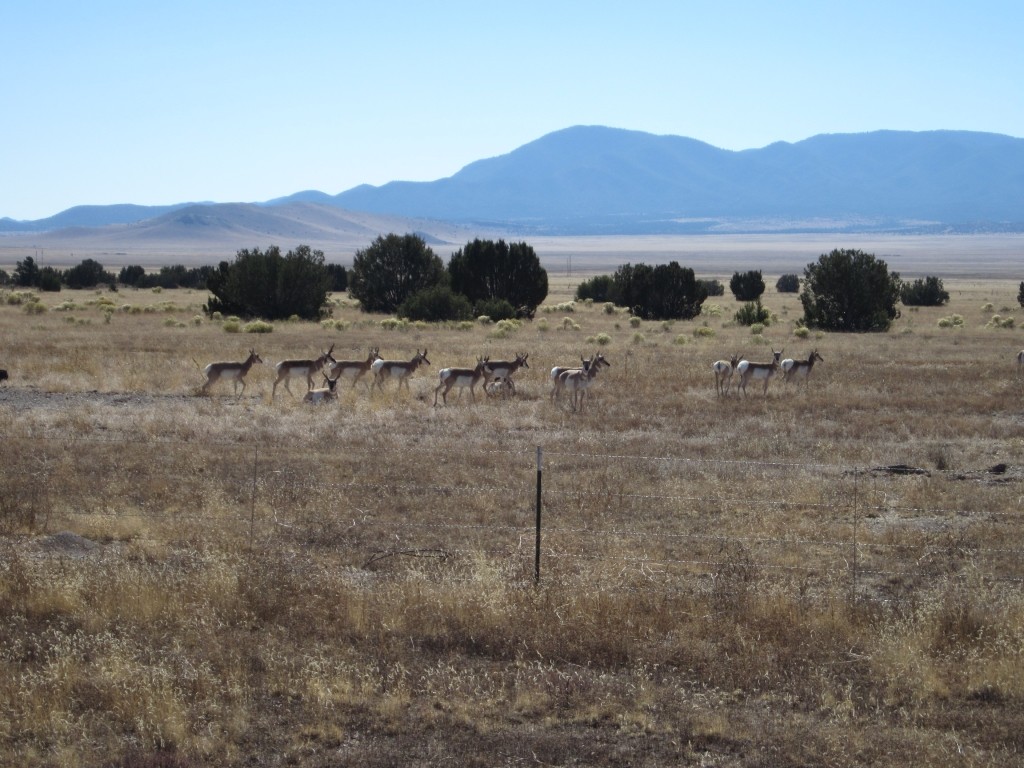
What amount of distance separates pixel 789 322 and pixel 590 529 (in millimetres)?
41912

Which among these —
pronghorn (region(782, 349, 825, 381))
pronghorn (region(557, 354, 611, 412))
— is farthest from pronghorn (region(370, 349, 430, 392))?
pronghorn (region(782, 349, 825, 381))

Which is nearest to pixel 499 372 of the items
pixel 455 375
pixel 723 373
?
pixel 455 375

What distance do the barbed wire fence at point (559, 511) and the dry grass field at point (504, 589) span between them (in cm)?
6

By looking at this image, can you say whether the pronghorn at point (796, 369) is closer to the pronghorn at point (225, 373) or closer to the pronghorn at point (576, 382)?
the pronghorn at point (576, 382)

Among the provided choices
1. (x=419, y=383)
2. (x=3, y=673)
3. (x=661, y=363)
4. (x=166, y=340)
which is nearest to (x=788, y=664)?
(x=3, y=673)

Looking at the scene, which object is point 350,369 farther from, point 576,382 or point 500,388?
point 576,382

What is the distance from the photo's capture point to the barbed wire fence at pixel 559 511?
36.0ft

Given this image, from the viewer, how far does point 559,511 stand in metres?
13.3

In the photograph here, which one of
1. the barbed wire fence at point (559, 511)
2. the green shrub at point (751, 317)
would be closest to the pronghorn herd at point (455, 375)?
the barbed wire fence at point (559, 511)

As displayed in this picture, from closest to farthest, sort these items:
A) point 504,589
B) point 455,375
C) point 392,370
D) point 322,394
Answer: point 504,589 < point 322,394 < point 455,375 < point 392,370

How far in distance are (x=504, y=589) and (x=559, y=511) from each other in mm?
3851

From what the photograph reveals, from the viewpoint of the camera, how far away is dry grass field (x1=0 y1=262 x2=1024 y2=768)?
7.20 meters

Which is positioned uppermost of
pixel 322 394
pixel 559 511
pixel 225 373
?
pixel 225 373

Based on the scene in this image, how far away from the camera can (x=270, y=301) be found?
51.4m
